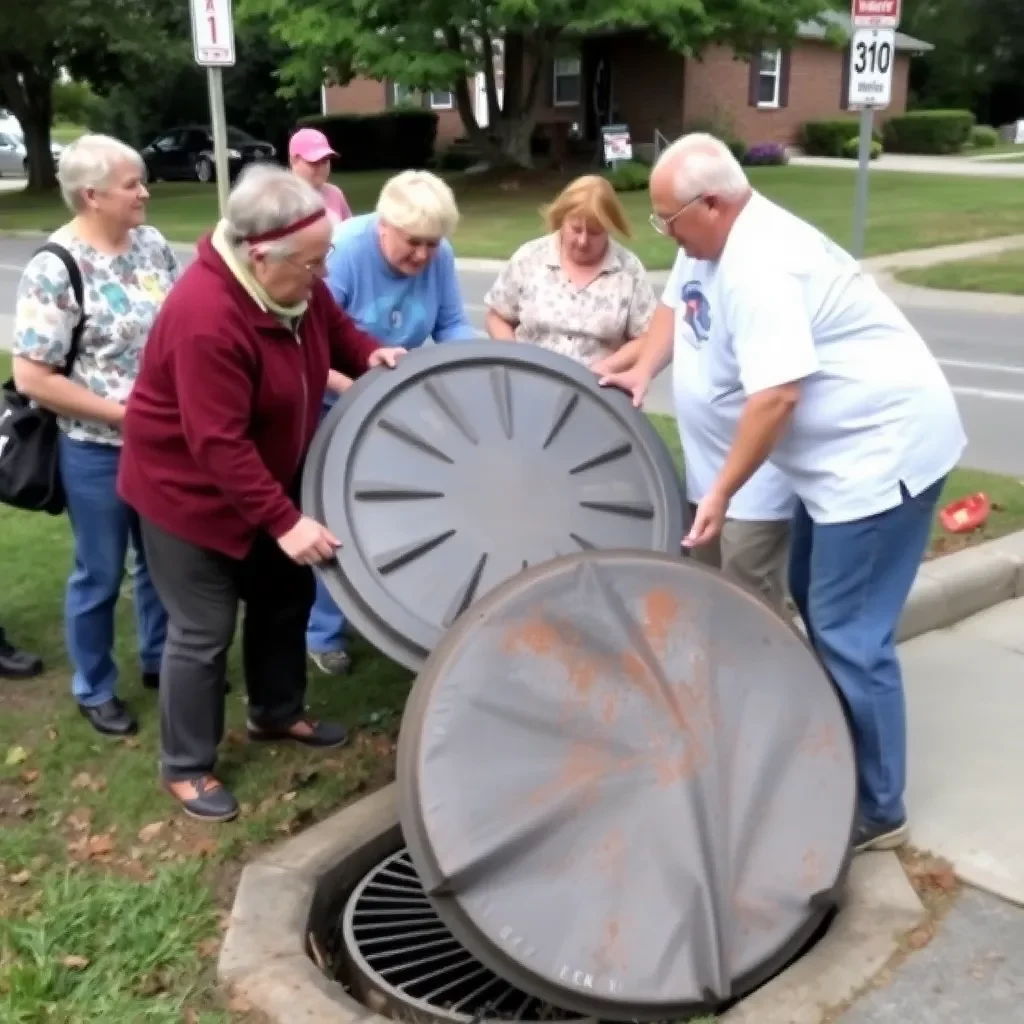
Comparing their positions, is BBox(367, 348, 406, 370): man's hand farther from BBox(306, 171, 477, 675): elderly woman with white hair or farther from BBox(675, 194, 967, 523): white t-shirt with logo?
BBox(675, 194, 967, 523): white t-shirt with logo

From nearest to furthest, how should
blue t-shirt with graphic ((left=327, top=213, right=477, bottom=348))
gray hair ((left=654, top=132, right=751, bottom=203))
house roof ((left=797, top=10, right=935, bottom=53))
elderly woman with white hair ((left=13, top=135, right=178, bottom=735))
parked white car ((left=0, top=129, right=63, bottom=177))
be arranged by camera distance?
gray hair ((left=654, top=132, right=751, bottom=203))
elderly woman with white hair ((left=13, top=135, right=178, bottom=735))
blue t-shirt with graphic ((left=327, top=213, right=477, bottom=348))
house roof ((left=797, top=10, right=935, bottom=53))
parked white car ((left=0, top=129, right=63, bottom=177))

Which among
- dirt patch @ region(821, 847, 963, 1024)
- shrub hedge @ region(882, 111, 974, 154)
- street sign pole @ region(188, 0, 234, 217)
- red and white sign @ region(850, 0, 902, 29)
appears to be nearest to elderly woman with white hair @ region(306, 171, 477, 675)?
dirt patch @ region(821, 847, 963, 1024)

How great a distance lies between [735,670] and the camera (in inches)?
120

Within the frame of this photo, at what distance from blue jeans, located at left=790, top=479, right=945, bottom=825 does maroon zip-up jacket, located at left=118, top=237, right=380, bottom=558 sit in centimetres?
136

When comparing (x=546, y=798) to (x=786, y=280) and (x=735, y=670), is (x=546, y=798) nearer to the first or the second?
(x=735, y=670)

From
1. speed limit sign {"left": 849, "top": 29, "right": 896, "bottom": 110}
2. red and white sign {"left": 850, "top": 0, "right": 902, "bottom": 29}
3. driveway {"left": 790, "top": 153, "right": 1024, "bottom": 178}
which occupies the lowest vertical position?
driveway {"left": 790, "top": 153, "right": 1024, "bottom": 178}

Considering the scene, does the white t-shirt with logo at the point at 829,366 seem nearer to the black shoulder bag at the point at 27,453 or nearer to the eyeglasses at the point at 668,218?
the eyeglasses at the point at 668,218

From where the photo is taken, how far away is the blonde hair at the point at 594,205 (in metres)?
4.09

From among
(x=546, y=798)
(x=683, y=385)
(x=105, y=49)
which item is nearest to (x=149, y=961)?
(x=546, y=798)

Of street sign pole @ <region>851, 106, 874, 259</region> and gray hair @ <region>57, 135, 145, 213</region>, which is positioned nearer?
gray hair @ <region>57, 135, 145, 213</region>

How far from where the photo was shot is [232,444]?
10.0 ft

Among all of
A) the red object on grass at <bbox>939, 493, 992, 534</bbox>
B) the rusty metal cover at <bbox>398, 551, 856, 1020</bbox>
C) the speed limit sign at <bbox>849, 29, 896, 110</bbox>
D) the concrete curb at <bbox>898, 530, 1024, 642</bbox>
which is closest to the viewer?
the rusty metal cover at <bbox>398, 551, 856, 1020</bbox>

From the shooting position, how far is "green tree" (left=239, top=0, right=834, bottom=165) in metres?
22.3

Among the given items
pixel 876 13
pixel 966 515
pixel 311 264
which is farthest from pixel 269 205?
pixel 876 13
